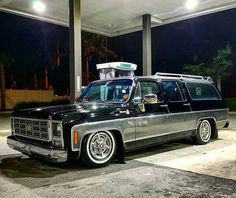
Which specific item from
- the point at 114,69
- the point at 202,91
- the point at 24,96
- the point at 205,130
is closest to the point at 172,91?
the point at 202,91

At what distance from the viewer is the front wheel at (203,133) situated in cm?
823

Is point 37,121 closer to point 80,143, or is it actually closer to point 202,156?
point 80,143

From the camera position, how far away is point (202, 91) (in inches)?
338

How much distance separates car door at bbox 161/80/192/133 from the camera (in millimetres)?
7324

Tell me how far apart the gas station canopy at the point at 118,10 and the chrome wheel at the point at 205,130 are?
7.75m

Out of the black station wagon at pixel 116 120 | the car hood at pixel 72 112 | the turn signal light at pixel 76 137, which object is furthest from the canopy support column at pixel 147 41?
the turn signal light at pixel 76 137

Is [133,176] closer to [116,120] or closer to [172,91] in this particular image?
[116,120]

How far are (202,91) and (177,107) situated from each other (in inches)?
58.5

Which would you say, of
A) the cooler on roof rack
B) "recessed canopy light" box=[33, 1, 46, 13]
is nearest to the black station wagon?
the cooler on roof rack

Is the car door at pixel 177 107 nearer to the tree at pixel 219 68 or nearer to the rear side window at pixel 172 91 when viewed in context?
the rear side window at pixel 172 91

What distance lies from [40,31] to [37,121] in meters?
36.5

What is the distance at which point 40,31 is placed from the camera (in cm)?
4012

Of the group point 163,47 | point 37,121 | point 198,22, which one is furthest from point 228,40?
point 37,121

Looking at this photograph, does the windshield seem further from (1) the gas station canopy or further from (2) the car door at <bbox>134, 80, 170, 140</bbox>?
(1) the gas station canopy
